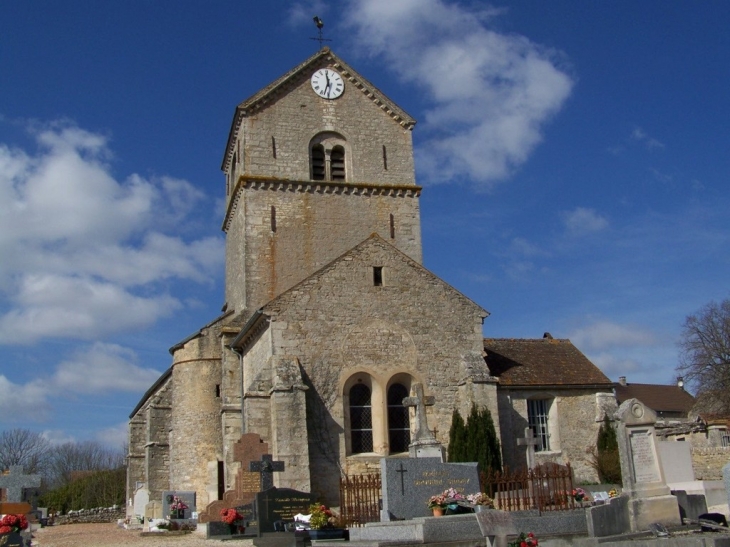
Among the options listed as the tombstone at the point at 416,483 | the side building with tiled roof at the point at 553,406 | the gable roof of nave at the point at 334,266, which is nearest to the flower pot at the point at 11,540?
the tombstone at the point at 416,483

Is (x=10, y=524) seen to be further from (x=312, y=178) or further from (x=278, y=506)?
(x=312, y=178)

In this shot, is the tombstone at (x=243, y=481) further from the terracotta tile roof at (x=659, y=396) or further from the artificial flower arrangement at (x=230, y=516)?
the terracotta tile roof at (x=659, y=396)

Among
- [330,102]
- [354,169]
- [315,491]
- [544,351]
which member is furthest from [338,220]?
[315,491]

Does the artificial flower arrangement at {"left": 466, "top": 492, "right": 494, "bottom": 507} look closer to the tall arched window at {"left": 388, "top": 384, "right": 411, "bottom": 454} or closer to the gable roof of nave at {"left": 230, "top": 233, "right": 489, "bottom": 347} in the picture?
the tall arched window at {"left": 388, "top": 384, "right": 411, "bottom": 454}

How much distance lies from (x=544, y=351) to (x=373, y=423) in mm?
8571

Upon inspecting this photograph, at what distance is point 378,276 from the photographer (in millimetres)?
25156

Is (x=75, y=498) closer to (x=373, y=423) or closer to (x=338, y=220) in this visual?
(x=338, y=220)

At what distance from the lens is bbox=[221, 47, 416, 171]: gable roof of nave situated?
3183 cm

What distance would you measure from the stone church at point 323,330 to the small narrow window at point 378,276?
7 centimetres

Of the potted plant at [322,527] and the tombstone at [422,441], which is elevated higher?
the tombstone at [422,441]

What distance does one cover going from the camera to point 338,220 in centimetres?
3130

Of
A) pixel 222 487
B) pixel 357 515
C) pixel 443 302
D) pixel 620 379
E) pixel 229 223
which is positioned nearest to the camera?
pixel 357 515

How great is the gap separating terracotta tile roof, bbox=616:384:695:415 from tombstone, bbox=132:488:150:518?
117 ft

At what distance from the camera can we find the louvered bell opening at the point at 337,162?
3223 cm
